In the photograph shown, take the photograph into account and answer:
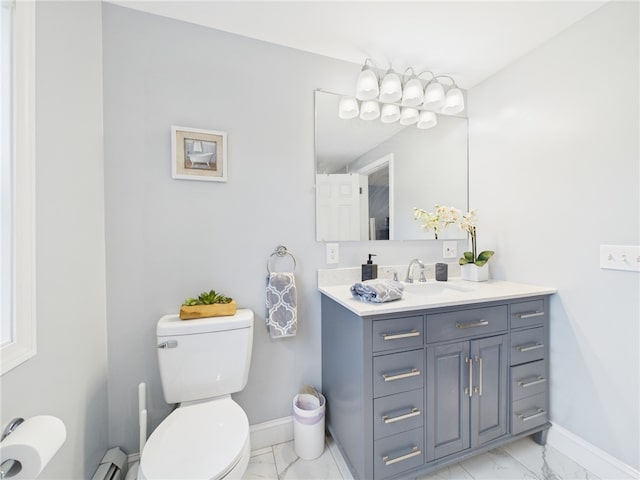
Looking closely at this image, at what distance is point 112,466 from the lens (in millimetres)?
1181

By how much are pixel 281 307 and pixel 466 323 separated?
0.93 metres

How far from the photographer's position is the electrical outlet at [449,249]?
1921mm

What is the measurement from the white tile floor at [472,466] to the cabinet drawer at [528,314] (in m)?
0.69

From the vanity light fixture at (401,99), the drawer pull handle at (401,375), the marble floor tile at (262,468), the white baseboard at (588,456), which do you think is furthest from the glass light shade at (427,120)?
the marble floor tile at (262,468)

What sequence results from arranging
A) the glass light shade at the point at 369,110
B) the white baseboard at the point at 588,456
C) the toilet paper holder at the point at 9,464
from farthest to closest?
1. the glass light shade at the point at 369,110
2. the white baseboard at the point at 588,456
3. the toilet paper holder at the point at 9,464

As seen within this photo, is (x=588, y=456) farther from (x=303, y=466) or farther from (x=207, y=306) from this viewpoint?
(x=207, y=306)

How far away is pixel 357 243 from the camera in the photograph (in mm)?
1697

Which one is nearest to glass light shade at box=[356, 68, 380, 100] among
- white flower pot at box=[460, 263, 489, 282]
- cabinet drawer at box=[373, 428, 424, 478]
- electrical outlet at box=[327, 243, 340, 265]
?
electrical outlet at box=[327, 243, 340, 265]

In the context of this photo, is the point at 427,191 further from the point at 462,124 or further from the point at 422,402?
the point at 422,402

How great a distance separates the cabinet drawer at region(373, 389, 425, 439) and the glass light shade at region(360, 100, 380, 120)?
157 centimetres

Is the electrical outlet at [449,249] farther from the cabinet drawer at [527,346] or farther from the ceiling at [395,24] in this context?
the ceiling at [395,24]

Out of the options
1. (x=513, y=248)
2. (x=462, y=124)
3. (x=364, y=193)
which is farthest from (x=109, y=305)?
(x=462, y=124)

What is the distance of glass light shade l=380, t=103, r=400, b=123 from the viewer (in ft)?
5.74

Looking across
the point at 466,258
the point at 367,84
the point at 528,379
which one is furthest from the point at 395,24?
the point at 528,379
